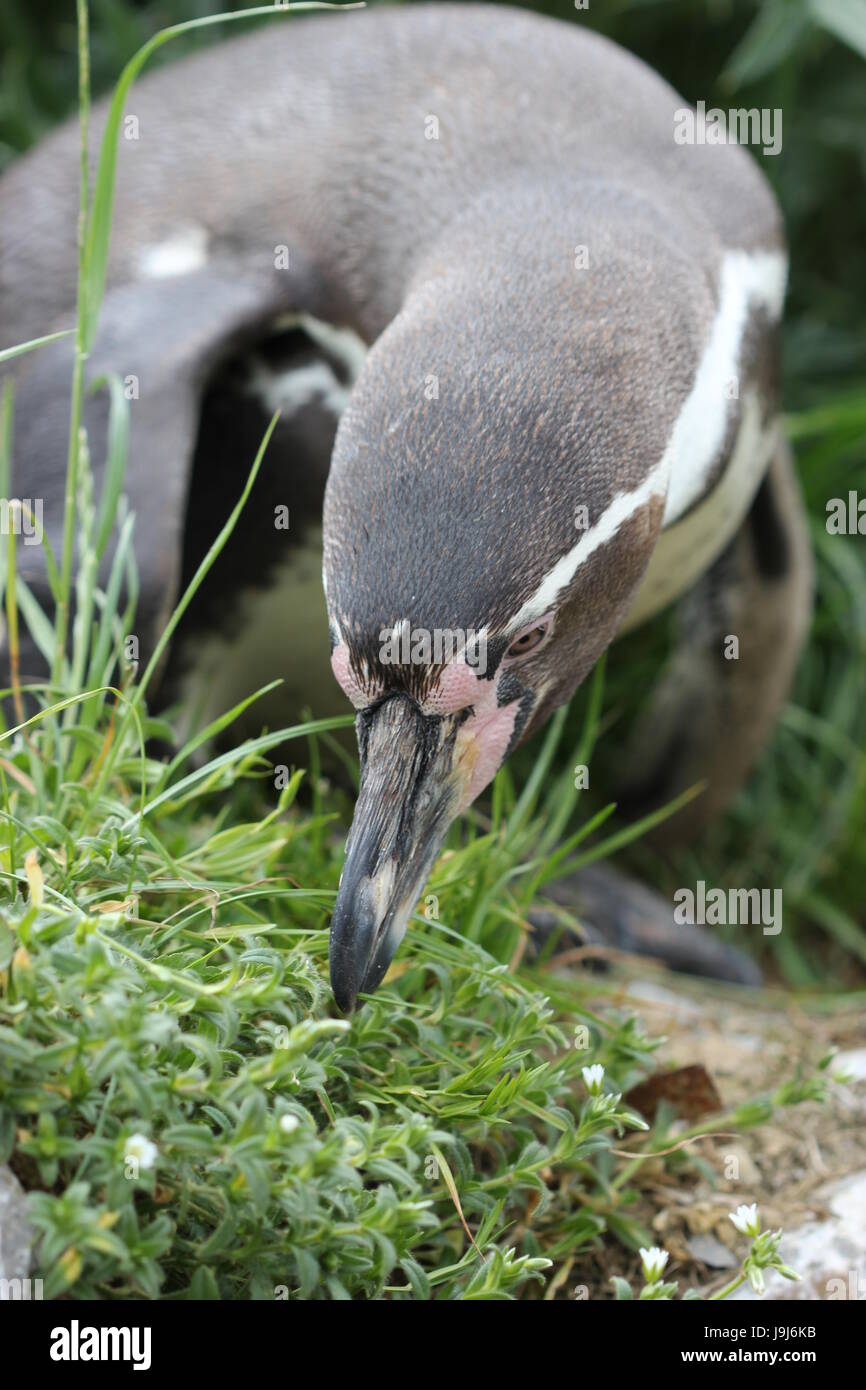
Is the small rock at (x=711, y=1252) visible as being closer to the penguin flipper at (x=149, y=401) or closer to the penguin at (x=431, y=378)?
the penguin at (x=431, y=378)

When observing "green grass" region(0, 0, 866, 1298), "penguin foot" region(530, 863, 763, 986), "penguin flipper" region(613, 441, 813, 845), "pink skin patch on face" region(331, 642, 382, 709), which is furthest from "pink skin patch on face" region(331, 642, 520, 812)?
"penguin flipper" region(613, 441, 813, 845)

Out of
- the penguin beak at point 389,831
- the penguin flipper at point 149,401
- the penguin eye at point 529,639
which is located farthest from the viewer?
the penguin flipper at point 149,401

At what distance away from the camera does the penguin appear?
7.00 ft

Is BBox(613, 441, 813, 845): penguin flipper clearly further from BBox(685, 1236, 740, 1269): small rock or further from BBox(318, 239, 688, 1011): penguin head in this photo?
BBox(685, 1236, 740, 1269): small rock

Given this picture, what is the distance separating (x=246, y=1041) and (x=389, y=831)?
35 cm

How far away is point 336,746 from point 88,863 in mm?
850

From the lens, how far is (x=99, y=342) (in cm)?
301

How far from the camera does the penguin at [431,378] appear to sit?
213 centimetres

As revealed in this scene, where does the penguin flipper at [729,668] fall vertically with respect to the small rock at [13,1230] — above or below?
above

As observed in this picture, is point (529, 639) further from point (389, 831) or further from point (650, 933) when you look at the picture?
point (650, 933)

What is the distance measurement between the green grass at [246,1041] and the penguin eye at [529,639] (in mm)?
328

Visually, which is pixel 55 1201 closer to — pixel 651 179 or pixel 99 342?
pixel 99 342

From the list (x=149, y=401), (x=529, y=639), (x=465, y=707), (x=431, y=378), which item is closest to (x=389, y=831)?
(x=465, y=707)

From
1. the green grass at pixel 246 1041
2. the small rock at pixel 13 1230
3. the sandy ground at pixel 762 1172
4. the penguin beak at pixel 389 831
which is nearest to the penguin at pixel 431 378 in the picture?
the penguin beak at pixel 389 831
